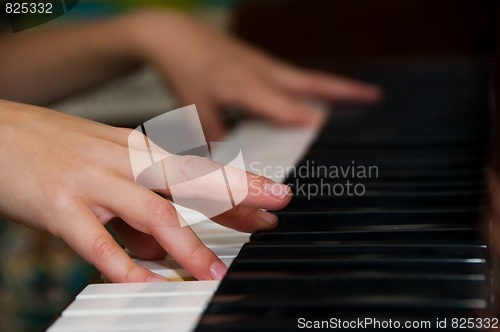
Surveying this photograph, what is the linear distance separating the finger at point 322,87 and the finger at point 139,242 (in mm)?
700

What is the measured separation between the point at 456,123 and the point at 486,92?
0.69ft

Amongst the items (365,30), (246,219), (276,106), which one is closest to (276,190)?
(246,219)

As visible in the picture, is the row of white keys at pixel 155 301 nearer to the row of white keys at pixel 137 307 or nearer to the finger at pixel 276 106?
the row of white keys at pixel 137 307

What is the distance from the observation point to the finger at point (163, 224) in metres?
0.58

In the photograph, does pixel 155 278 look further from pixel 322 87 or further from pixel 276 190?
pixel 322 87

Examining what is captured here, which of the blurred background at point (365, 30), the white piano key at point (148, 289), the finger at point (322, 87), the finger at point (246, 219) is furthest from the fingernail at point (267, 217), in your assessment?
the blurred background at point (365, 30)

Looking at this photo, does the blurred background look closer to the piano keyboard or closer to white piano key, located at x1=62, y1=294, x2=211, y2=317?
the piano keyboard

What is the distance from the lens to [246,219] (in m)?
0.66

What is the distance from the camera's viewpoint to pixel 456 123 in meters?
1.06

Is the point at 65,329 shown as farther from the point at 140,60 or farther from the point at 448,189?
the point at 140,60

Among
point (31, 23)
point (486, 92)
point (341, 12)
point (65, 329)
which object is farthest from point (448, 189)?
point (341, 12)

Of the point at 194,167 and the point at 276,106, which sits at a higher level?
the point at 194,167

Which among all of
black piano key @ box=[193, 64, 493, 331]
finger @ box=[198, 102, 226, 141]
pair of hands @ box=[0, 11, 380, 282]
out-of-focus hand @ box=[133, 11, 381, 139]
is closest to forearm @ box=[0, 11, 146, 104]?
out-of-focus hand @ box=[133, 11, 381, 139]

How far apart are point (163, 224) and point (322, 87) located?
778mm
